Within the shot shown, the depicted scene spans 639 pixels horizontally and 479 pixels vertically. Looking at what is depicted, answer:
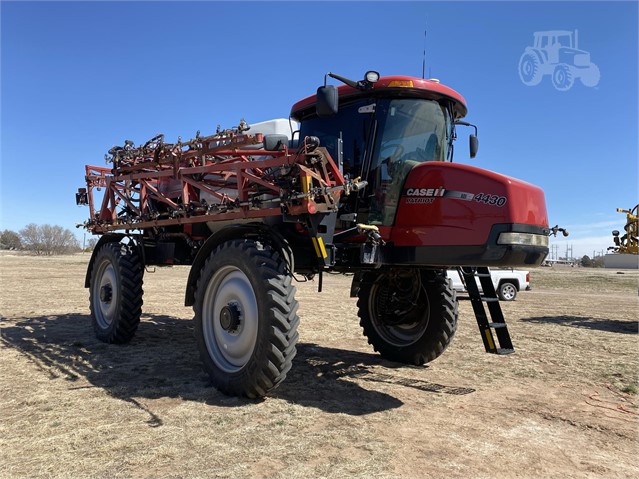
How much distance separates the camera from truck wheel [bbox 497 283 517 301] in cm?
1769

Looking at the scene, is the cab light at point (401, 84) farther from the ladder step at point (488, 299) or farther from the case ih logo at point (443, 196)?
the ladder step at point (488, 299)

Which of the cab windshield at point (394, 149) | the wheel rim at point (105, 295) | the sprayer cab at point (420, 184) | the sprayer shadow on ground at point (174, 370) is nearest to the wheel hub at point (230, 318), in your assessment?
the sprayer shadow on ground at point (174, 370)

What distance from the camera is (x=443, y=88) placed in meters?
5.20

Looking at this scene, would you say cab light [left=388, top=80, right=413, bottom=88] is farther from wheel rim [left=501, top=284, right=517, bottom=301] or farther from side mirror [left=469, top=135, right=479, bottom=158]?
wheel rim [left=501, top=284, right=517, bottom=301]

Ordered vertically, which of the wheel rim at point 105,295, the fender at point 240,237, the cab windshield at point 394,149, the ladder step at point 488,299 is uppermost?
the cab windshield at point 394,149

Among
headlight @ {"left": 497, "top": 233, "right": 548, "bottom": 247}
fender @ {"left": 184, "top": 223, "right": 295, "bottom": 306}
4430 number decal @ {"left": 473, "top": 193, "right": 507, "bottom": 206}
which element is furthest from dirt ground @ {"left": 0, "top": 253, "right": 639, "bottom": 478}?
4430 number decal @ {"left": 473, "top": 193, "right": 507, "bottom": 206}

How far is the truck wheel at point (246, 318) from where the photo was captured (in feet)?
14.2

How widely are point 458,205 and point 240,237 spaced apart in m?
2.22

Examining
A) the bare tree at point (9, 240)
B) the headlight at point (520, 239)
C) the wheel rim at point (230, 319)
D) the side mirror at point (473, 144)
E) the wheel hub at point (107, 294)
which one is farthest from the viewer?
the bare tree at point (9, 240)

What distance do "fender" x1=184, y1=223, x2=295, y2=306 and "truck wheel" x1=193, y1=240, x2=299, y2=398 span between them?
4.1 inches

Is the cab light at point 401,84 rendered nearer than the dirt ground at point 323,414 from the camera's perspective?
No

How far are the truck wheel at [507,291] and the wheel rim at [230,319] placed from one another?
14.6m

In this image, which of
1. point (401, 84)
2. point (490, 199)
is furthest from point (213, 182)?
point (490, 199)

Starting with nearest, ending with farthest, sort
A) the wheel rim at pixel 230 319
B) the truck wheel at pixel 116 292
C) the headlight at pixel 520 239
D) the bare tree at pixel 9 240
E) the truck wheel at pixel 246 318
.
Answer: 1. the headlight at pixel 520 239
2. the truck wheel at pixel 246 318
3. the wheel rim at pixel 230 319
4. the truck wheel at pixel 116 292
5. the bare tree at pixel 9 240
